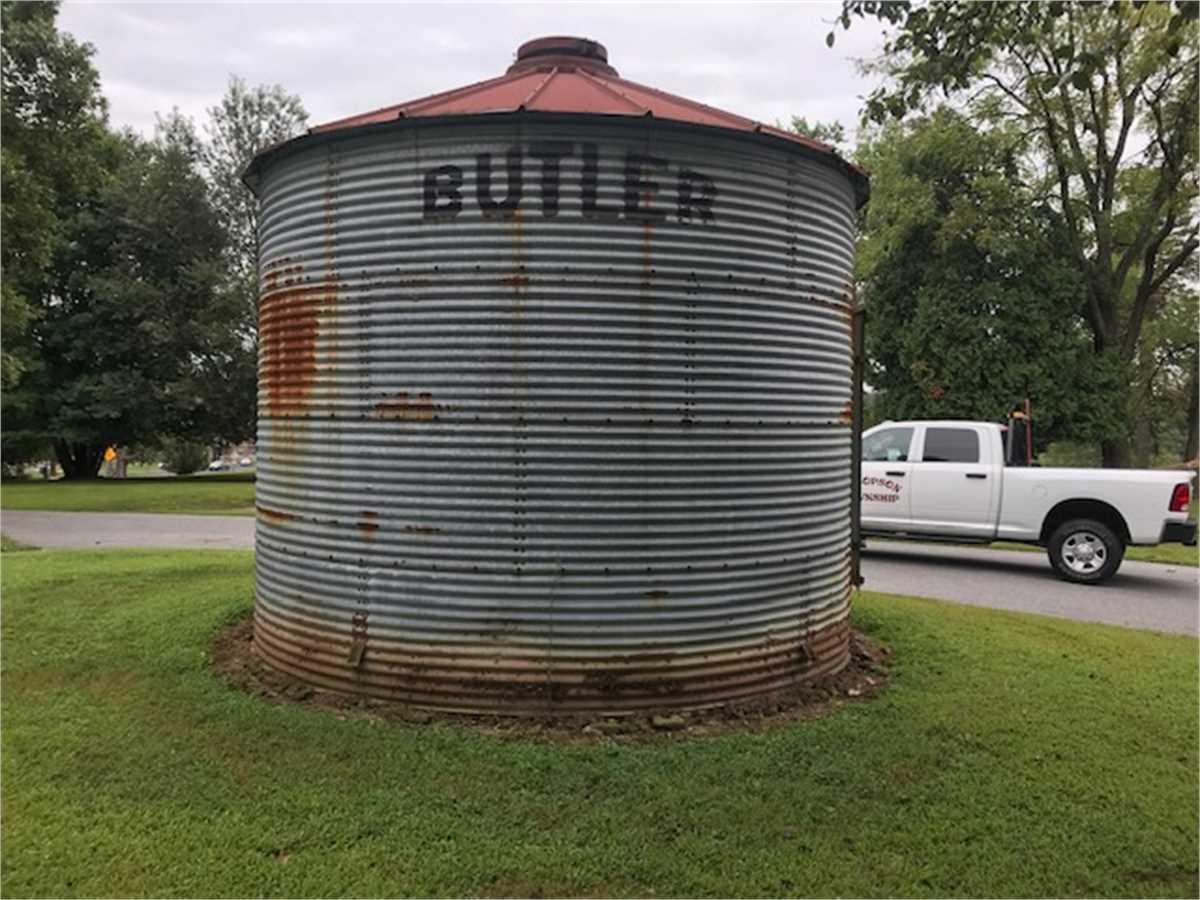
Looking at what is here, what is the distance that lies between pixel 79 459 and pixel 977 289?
115 ft

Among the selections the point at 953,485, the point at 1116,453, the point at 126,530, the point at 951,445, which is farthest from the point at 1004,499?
the point at 1116,453

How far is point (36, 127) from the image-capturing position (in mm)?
19547

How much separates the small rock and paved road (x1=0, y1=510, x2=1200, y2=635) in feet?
19.6

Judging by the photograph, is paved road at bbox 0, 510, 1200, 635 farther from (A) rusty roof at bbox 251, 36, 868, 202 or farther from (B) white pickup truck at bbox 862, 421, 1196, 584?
(A) rusty roof at bbox 251, 36, 868, 202

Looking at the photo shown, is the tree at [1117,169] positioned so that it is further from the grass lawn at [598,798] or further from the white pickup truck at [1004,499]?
the grass lawn at [598,798]

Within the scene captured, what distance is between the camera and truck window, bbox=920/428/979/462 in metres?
12.0

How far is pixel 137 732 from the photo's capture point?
16.4 ft

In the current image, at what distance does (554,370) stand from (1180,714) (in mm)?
4625

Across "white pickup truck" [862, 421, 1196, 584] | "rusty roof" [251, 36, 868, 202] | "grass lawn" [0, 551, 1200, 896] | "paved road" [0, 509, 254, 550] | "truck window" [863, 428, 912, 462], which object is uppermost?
"rusty roof" [251, 36, 868, 202]

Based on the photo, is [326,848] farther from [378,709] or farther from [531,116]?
[531,116]

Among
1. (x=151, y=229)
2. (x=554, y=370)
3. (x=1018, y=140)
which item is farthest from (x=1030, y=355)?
(x=151, y=229)

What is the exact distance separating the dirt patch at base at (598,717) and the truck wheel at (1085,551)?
6410 millimetres

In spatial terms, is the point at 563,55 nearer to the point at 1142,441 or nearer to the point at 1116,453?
the point at 1116,453

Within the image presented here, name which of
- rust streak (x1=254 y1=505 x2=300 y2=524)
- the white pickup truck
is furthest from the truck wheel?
rust streak (x1=254 y1=505 x2=300 y2=524)
